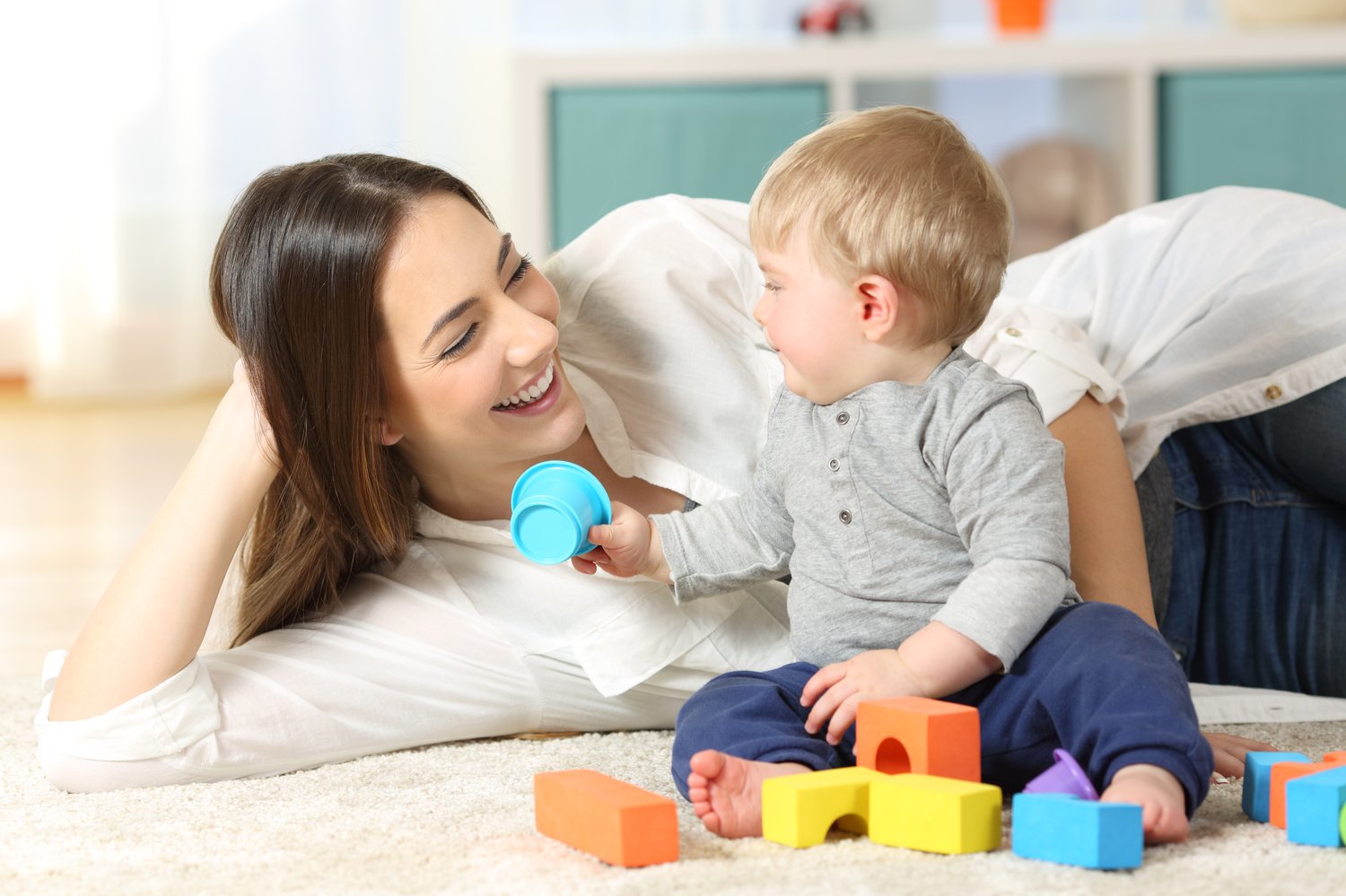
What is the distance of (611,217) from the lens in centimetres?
142

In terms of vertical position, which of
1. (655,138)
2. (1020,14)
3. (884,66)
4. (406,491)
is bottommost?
(406,491)

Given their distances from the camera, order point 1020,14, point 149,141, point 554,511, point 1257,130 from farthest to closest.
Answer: point 149,141 < point 1020,14 < point 1257,130 < point 554,511

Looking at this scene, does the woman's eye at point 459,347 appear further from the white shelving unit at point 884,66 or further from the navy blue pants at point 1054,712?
the white shelving unit at point 884,66

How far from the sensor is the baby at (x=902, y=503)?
92 centimetres

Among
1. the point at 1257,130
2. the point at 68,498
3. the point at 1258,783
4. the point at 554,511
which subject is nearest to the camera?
the point at 1258,783

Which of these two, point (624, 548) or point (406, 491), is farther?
point (406, 491)

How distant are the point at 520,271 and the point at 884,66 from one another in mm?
2161

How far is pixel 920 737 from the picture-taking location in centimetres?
87

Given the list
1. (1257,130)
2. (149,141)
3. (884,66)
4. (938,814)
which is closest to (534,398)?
(938,814)

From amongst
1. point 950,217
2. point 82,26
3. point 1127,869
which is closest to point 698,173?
point 82,26

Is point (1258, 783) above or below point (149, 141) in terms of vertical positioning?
below

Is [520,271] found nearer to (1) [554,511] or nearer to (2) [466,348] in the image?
(2) [466,348]

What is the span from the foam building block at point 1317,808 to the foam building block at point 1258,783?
0.16 feet

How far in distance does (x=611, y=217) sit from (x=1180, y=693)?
2.44 ft
